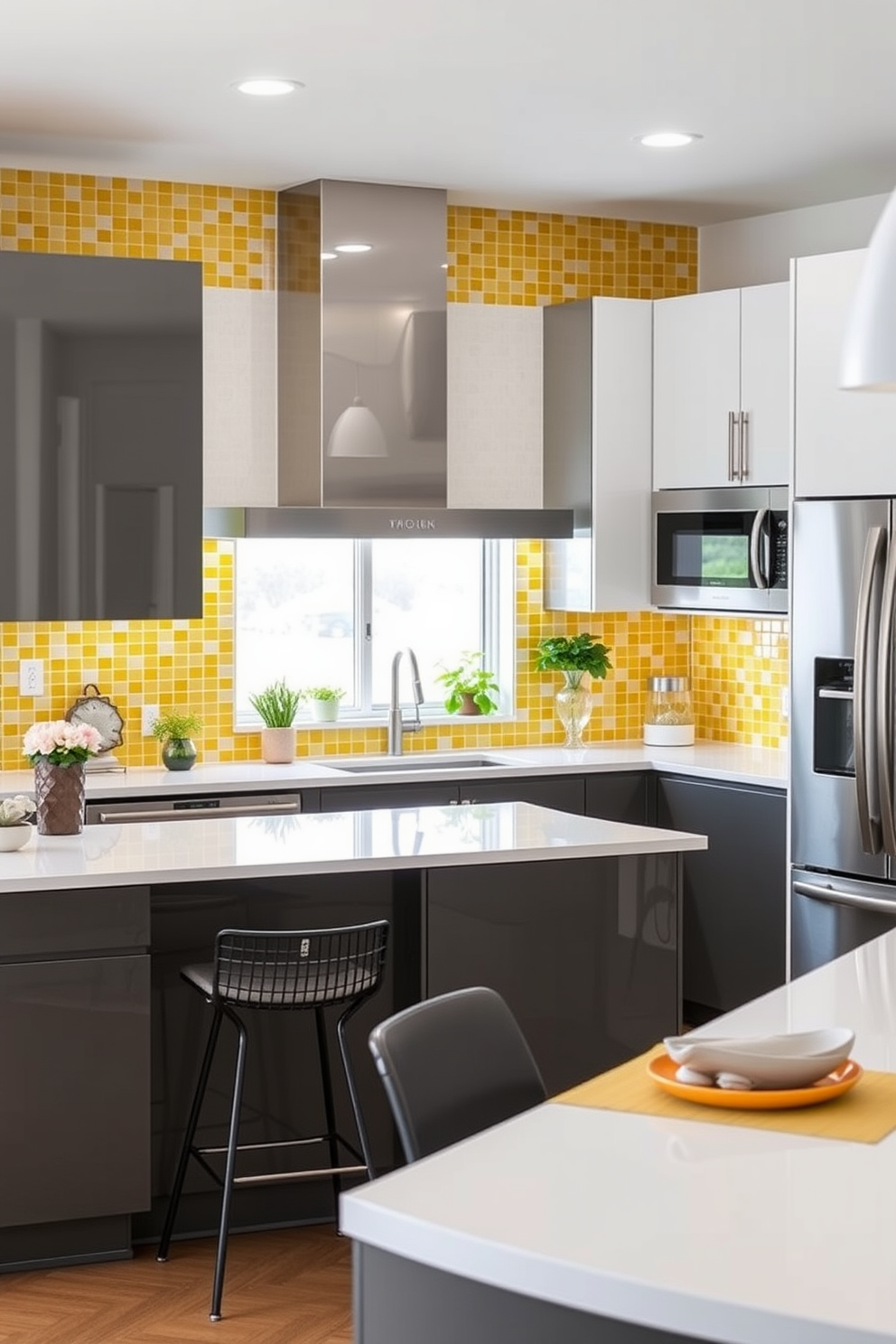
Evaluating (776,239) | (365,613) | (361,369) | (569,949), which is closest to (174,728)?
(365,613)

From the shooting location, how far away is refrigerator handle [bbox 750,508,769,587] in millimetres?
5453

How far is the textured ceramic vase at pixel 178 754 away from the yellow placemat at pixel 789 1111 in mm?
3290

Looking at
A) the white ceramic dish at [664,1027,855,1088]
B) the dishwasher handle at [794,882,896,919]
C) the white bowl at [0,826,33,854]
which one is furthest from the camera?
the dishwasher handle at [794,882,896,919]

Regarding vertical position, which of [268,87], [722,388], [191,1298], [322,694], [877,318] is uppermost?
[268,87]

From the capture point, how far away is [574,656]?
6.05 m

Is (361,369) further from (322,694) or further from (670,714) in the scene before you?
(670,714)

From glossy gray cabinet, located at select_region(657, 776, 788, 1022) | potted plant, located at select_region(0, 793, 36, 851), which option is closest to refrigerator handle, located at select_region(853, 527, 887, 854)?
glossy gray cabinet, located at select_region(657, 776, 788, 1022)

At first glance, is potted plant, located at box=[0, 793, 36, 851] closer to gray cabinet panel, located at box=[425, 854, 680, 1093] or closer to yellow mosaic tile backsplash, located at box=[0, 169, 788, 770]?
gray cabinet panel, located at box=[425, 854, 680, 1093]

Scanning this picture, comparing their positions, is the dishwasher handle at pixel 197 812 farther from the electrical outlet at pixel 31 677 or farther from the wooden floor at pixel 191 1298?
the wooden floor at pixel 191 1298

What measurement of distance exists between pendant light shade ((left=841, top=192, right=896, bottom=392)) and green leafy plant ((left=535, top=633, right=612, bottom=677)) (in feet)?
13.6

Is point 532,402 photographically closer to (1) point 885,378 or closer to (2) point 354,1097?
(2) point 354,1097

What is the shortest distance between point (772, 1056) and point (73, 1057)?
1.94 meters

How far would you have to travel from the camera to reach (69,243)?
5.46m

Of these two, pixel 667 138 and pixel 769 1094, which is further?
pixel 667 138
